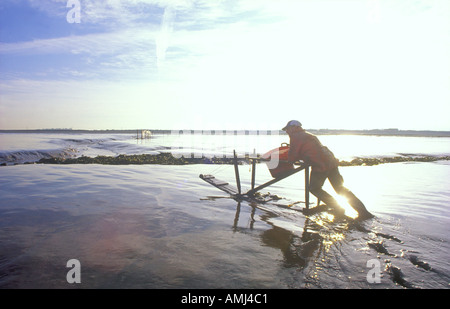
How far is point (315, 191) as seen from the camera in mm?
7562

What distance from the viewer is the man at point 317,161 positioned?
23.7 ft

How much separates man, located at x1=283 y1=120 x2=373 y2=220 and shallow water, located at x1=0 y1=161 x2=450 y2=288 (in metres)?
0.67

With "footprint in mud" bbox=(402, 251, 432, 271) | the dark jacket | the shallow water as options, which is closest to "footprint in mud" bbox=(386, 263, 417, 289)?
the shallow water

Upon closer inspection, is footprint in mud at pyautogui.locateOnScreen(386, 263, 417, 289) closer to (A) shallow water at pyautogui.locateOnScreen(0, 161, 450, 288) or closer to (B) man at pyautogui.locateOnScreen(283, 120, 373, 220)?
(A) shallow water at pyautogui.locateOnScreen(0, 161, 450, 288)

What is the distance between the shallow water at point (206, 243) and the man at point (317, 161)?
67cm

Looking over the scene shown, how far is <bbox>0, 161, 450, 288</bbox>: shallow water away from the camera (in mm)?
4172

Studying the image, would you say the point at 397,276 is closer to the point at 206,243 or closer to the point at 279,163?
the point at 206,243

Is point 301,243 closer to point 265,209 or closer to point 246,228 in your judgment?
point 246,228

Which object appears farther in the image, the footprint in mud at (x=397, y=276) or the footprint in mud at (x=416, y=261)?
the footprint in mud at (x=416, y=261)

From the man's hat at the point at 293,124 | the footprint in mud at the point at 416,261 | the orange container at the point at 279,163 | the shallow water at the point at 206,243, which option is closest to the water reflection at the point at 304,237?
the shallow water at the point at 206,243

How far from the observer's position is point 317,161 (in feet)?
23.6

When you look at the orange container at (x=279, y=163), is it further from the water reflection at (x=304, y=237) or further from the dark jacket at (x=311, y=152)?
the water reflection at (x=304, y=237)
